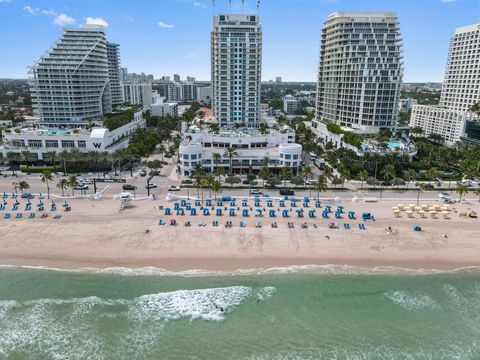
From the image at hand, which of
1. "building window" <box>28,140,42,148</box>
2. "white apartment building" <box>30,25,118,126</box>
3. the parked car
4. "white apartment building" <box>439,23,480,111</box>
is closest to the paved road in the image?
the parked car

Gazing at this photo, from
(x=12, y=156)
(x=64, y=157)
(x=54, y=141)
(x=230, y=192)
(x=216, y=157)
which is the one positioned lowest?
(x=230, y=192)

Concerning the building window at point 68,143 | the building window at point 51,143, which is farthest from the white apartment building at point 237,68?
the building window at point 51,143

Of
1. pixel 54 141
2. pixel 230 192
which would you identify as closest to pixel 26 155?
pixel 54 141

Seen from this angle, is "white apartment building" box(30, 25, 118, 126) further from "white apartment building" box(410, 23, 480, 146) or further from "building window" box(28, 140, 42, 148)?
"white apartment building" box(410, 23, 480, 146)

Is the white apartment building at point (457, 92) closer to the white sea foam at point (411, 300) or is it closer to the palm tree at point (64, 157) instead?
the white sea foam at point (411, 300)

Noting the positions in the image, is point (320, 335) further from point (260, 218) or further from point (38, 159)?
point (38, 159)

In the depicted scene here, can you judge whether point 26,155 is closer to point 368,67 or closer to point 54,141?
point 54,141
